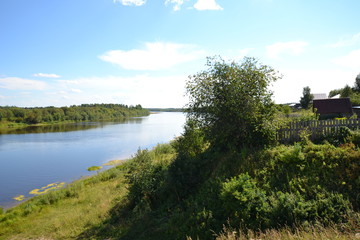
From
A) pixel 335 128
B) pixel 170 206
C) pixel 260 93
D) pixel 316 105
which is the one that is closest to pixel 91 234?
pixel 170 206

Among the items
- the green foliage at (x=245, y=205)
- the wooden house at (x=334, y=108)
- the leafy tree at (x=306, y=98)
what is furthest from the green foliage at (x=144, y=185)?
the leafy tree at (x=306, y=98)

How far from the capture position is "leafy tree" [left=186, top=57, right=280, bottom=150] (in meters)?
11.8

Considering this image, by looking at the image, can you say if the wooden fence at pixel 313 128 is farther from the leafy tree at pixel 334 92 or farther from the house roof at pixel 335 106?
the leafy tree at pixel 334 92

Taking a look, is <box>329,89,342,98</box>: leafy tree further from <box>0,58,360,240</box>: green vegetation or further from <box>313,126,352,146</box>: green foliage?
<box>0,58,360,240</box>: green vegetation

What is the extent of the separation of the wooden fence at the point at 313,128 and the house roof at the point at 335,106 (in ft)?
73.2

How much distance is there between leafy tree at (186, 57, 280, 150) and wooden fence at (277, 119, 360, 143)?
1.15 meters

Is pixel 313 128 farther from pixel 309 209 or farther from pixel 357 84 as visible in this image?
pixel 357 84

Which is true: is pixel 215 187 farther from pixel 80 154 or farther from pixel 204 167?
pixel 80 154

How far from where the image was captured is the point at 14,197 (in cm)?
2123

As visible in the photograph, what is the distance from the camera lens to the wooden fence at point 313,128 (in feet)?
38.7

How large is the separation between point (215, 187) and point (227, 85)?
5718 millimetres

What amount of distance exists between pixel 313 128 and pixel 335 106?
24550 mm

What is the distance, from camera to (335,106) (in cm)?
3095

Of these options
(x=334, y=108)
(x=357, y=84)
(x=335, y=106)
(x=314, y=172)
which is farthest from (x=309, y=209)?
(x=357, y=84)
